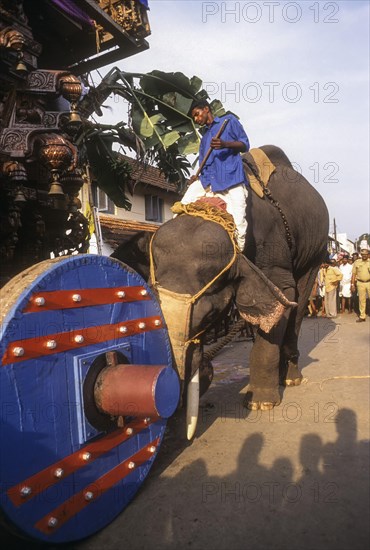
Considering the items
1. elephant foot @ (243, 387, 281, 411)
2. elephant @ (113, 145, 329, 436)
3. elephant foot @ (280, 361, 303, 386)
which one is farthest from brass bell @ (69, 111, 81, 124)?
elephant foot @ (280, 361, 303, 386)

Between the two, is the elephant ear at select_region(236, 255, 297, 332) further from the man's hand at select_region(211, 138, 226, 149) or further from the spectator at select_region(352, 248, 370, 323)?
the spectator at select_region(352, 248, 370, 323)

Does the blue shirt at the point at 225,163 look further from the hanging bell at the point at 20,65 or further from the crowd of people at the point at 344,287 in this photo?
the crowd of people at the point at 344,287

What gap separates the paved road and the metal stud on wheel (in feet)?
0.79

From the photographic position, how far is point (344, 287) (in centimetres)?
1523

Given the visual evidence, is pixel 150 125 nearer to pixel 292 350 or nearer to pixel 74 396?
pixel 292 350

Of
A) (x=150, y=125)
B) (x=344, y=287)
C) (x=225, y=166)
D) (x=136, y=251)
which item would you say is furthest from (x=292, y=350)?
(x=344, y=287)

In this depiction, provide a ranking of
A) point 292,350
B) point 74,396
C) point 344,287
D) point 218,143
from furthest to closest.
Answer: point 344,287, point 292,350, point 218,143, point 74,396

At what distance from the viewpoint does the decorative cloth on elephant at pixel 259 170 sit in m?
4.68

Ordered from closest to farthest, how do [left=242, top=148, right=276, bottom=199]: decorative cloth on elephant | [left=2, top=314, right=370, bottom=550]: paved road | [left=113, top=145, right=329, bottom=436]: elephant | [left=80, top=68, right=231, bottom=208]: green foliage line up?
[left=2, top=314, right=370, bottom=550]: paved road
[left=113, top=145, right=329, bottom=436]: elephant
[left=242, top=148, right=276, bottom=199]: decorative cloth on elephant
[left=80, top=68, right=231, bottom=208]: green foliage

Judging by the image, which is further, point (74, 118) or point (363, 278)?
point (363, 278)

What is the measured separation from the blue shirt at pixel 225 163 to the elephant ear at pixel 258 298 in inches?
32.0

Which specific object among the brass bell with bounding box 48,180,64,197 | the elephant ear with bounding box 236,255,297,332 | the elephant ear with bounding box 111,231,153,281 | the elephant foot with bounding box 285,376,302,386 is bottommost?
the elephant foot with bounding box 285,376,302,386

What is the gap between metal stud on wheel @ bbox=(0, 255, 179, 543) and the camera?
5.96 ft

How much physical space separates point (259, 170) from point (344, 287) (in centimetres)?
1116
